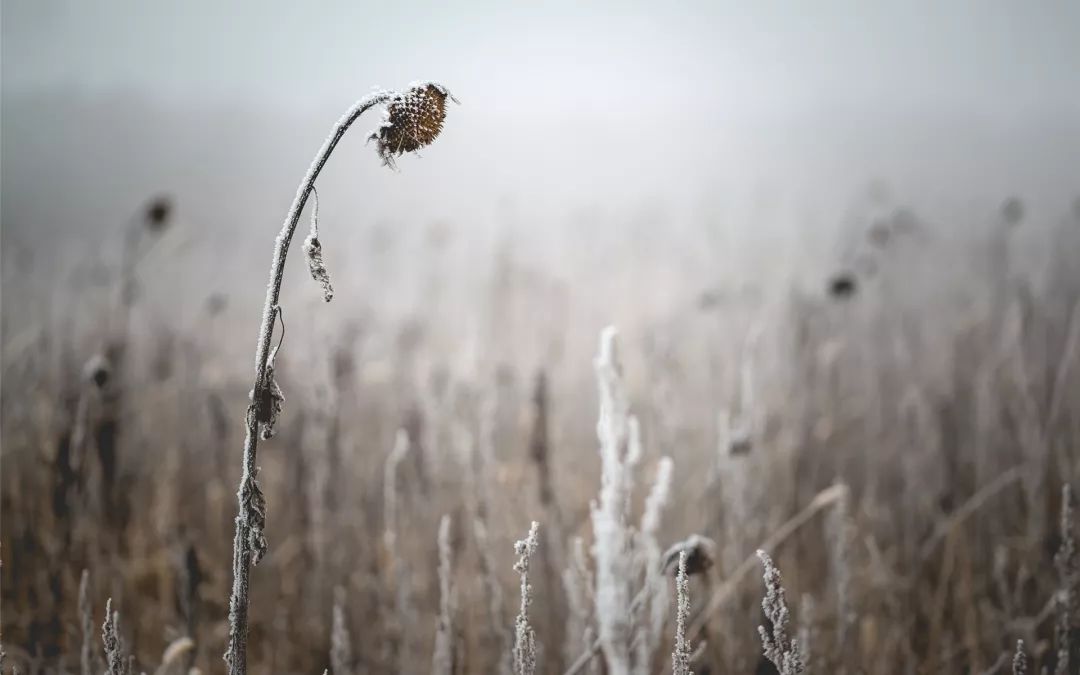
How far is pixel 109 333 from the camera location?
3.04m

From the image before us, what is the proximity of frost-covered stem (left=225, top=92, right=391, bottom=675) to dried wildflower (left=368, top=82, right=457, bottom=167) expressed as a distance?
0.07ft

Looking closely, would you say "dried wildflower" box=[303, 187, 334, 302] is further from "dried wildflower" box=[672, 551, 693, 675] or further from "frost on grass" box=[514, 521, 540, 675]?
"dried wildflower" box=[672, 551, 693, 675]

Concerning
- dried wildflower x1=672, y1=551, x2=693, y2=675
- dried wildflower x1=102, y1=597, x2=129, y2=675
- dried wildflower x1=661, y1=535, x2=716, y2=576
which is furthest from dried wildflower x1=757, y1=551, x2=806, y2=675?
dried wildflower x1=102, y1=597, x2=129, y2=675

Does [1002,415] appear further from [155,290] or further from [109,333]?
[155,290]

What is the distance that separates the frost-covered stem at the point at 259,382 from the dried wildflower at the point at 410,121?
0.07ft

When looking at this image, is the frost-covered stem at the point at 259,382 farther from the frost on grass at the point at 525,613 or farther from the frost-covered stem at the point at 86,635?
the frost-covered stem at the point at 86,635

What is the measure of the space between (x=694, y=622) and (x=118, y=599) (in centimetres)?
145

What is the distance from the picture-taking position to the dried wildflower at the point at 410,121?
823 mm

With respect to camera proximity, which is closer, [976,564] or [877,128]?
[976,564]

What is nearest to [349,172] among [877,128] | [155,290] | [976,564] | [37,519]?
[155,290]

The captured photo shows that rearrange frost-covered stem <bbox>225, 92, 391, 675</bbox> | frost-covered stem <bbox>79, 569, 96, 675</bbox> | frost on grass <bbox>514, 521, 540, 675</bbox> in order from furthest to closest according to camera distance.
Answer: frost-covered stem <bbox>79, 569, 96, 675</bbox> → frost on grass <bbox>514, 521, 540, 675</bbox> → frost-covered stem <bbox>225, 92, 391, 675</bbox>

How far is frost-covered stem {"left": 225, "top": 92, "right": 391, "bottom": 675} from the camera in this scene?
0.75m

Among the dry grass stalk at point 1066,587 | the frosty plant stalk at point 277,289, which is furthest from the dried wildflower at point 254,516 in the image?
the dry grass stalk at point 1066,587

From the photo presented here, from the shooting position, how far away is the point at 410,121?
832mm
